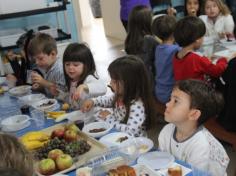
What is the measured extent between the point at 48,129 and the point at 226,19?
2352mm

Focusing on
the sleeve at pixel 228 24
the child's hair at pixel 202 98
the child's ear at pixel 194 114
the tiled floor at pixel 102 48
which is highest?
the sleeve at pixel 228 24

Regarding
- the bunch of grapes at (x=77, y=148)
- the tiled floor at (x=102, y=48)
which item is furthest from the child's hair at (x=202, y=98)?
the tiled floor at (x=102, y=48)

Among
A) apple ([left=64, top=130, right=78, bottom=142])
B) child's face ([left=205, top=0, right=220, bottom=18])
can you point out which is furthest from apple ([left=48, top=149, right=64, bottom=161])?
child's face ([left=205, top=0, right=220, bottom=18])

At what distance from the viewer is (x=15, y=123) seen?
213 cm

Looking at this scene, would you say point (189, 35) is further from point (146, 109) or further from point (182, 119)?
point (182, 119)

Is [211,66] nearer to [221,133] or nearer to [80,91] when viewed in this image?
[221,133]

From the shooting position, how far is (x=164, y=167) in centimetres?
146

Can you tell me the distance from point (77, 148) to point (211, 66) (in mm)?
1355

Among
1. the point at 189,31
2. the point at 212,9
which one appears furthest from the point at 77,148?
the point at 212,9

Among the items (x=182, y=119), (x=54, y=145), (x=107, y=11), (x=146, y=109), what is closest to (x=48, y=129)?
(x=54, y=145)

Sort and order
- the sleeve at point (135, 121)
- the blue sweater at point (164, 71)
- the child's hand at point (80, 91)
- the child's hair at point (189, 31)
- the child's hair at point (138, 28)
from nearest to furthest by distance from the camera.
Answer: the sleeve at point (135, 121) → the child's hand at point (80, 91) → the child's hair at point (189, 31) → the blue sweater at point (164, 71) → the child's hair at point (138, 28)

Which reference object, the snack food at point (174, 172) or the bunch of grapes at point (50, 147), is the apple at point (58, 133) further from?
the snack food at point (174, 172)

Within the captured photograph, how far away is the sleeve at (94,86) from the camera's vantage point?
2363mm

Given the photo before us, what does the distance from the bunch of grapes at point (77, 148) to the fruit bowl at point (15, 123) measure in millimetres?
544
